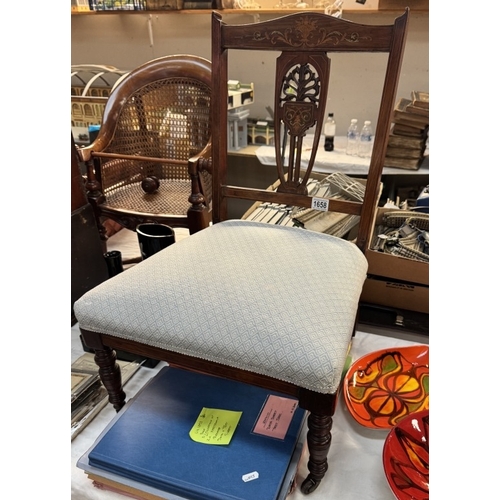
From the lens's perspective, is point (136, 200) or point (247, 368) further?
point (136, 200)

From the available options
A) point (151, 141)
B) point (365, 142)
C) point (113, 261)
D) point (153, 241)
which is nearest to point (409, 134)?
point (365, 142)

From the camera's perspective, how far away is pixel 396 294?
1.35 meters

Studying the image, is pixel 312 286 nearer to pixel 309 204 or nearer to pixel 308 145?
pixel 309 204

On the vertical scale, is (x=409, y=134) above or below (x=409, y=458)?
above

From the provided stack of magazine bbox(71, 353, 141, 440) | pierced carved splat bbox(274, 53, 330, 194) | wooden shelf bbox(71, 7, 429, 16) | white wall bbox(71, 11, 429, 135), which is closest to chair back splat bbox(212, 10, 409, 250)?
pierced carved splat bbox(274, 53, 330, 194)

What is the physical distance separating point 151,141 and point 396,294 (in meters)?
1.18

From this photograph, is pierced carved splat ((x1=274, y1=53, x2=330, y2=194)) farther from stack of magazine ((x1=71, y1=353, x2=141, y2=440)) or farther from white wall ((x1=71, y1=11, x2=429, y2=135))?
white wall ((x1=71, y1=11, x2=429, y2=135))

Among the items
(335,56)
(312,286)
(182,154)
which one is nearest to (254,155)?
(182,154)

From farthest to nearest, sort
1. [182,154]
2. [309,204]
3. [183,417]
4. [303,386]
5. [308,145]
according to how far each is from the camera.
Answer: [308,145] → [182,154] → [309,204] → [183,417] → [303,386]

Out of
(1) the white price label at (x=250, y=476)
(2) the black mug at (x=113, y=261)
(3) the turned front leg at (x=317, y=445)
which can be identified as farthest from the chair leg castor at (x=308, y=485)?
(2) the black mug at (x=113, y=261)

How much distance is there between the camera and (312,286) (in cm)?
80

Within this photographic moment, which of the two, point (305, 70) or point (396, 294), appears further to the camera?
point (396, 294)

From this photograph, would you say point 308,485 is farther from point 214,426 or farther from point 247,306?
point 247,306

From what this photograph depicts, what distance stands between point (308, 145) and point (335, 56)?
0.52 metres
